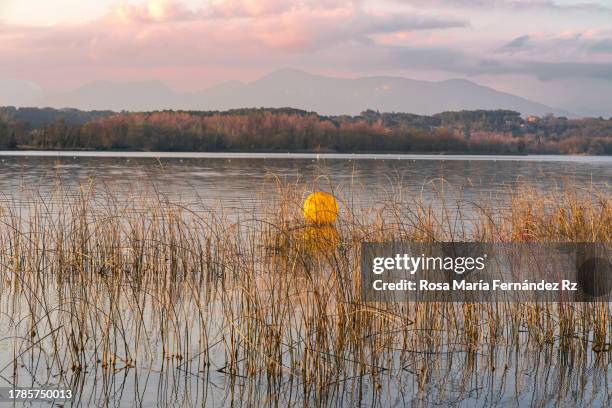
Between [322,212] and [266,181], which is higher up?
[322,212]

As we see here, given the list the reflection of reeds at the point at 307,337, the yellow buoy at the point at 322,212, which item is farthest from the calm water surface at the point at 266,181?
the reflection of reeds at the point at 307,337

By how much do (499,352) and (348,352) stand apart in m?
1.60

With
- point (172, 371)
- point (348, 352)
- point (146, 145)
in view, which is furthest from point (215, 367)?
point (146, 145)

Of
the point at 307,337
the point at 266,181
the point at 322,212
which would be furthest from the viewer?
the point at 266,181

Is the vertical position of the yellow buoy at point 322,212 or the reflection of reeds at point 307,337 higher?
the yellow buoy at point 322,212

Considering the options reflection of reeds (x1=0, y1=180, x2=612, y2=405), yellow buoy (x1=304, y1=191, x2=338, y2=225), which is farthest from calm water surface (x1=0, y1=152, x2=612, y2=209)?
reflection of reeds (x1=0, y1=180, x2=612, y2=405)

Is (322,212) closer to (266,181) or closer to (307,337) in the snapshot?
(307,337)

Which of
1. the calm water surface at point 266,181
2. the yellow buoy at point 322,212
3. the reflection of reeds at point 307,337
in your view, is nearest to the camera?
the reflection of reeds at point 307,337

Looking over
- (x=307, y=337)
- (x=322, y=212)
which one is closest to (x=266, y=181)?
(x=322, y=212)

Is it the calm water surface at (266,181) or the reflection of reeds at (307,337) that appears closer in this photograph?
the reflection of reeds at (307,337)

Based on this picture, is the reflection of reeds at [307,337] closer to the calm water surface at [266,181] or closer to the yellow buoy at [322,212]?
the yellow buoy at [322,212]

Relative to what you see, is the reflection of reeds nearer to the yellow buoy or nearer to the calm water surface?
the yellow buoy

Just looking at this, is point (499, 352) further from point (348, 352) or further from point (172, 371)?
point (172, 371)

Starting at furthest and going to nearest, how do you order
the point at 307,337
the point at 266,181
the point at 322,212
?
the point at 266,181, the point at 322,212, the point at 307,337
